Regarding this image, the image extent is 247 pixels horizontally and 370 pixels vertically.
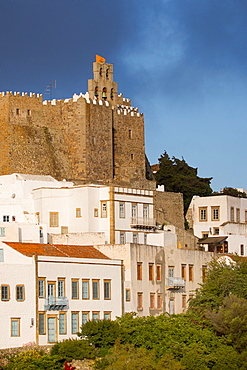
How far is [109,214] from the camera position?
71625mm

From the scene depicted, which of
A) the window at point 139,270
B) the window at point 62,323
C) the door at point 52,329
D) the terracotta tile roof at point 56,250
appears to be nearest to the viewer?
the door at point 52,329

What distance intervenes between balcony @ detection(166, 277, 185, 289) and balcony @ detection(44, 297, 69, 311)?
9.80 m

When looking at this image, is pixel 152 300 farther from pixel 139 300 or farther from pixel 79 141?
pixel 79 141

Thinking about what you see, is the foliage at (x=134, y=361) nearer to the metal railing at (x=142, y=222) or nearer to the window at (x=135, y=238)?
the window at (x=135, y=238)

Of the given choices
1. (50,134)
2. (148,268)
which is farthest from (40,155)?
(148,268)

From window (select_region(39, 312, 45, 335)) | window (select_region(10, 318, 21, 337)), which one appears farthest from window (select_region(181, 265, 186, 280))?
window (select_region(10, 318, 21, 337))

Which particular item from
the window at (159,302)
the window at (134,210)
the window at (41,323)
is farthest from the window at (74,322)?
the window at (134,210)

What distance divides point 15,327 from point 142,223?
55.1 feet

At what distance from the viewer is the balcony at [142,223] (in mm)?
72750

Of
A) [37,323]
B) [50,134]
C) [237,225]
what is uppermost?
[50,134]

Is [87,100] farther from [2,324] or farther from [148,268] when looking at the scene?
[2,324]

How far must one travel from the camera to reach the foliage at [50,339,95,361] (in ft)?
188

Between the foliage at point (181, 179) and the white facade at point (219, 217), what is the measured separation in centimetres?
316

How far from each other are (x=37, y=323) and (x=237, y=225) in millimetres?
27948
